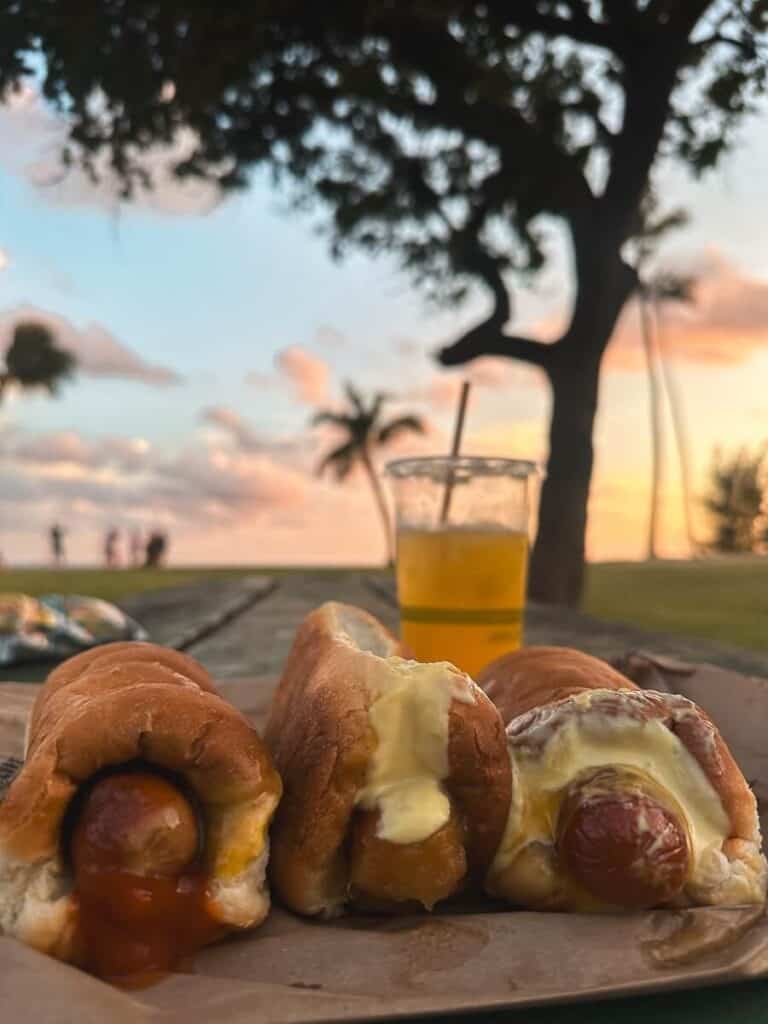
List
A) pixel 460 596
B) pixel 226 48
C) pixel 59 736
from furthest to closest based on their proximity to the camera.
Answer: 1. pixel 226 48
2. pixel 460 596
3. pixel 59 736

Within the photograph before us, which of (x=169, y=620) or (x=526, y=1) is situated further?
(x=526, y=1)

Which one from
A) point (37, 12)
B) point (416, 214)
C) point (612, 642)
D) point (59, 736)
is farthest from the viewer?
point (416, 214)

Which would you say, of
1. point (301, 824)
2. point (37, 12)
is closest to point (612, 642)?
point (301, 824)

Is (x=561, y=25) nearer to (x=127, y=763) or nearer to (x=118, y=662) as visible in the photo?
(x=118, y=662)

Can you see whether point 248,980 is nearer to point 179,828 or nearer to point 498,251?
point 179,828

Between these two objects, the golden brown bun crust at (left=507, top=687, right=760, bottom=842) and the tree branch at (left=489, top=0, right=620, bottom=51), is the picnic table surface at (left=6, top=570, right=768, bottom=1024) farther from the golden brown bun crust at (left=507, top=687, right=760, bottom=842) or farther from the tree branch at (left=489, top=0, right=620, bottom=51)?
the tree branch at (left=489, top=0, right=620, bottom=51)

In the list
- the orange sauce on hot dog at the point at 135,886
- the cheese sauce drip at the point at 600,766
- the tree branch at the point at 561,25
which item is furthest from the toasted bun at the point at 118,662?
the tree branch at the point at 561,25

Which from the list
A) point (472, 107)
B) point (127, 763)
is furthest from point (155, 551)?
point (127, 763)

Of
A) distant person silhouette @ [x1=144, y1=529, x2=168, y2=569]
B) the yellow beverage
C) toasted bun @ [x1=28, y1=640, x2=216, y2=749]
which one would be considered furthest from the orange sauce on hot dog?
distant person silhouette @ [x1=144, y1=529, x2=168, y2=569]

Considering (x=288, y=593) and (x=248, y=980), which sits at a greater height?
(x=248, y=980)
